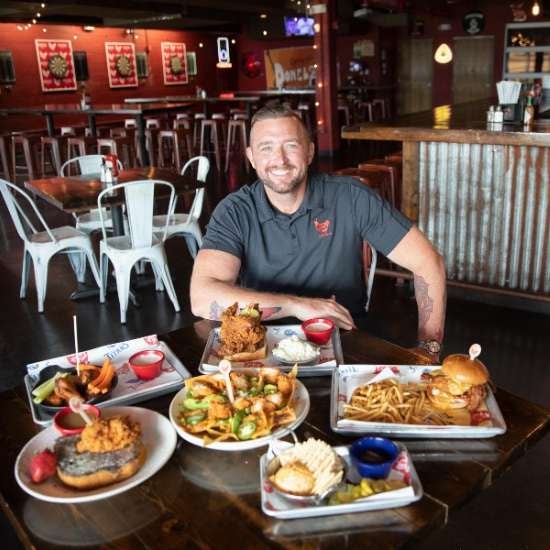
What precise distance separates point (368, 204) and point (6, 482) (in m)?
1.50

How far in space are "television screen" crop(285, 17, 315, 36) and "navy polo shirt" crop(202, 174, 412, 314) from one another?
547 inches

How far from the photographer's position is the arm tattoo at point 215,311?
1.96 m

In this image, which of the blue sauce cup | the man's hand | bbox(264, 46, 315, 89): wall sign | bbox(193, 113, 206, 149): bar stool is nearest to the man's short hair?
the man's hand

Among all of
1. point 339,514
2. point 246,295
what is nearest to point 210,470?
point 339,514

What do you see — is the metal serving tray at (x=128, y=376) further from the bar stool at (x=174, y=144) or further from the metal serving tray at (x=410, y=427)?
the bar stool at (x=174, y=144)

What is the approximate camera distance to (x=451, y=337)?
3.59 m

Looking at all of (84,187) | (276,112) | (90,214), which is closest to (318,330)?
(276,112)

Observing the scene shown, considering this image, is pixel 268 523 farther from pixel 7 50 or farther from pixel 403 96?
pixel 403 96

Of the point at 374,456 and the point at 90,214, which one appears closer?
the point at 374,456

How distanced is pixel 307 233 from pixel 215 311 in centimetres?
47

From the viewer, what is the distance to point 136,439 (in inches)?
45.3

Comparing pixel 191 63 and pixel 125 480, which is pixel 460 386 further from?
pixel 191 63

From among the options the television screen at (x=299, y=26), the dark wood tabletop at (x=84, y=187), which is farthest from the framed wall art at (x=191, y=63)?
the dark wood tabletop at (x=84, y=187)

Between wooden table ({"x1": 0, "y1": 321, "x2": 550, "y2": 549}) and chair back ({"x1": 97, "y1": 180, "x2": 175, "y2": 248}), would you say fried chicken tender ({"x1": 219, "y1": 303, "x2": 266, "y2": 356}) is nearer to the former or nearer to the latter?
wooden table ({"x1": 0, "y1": 321, "x2": 550, "y2": 549})
